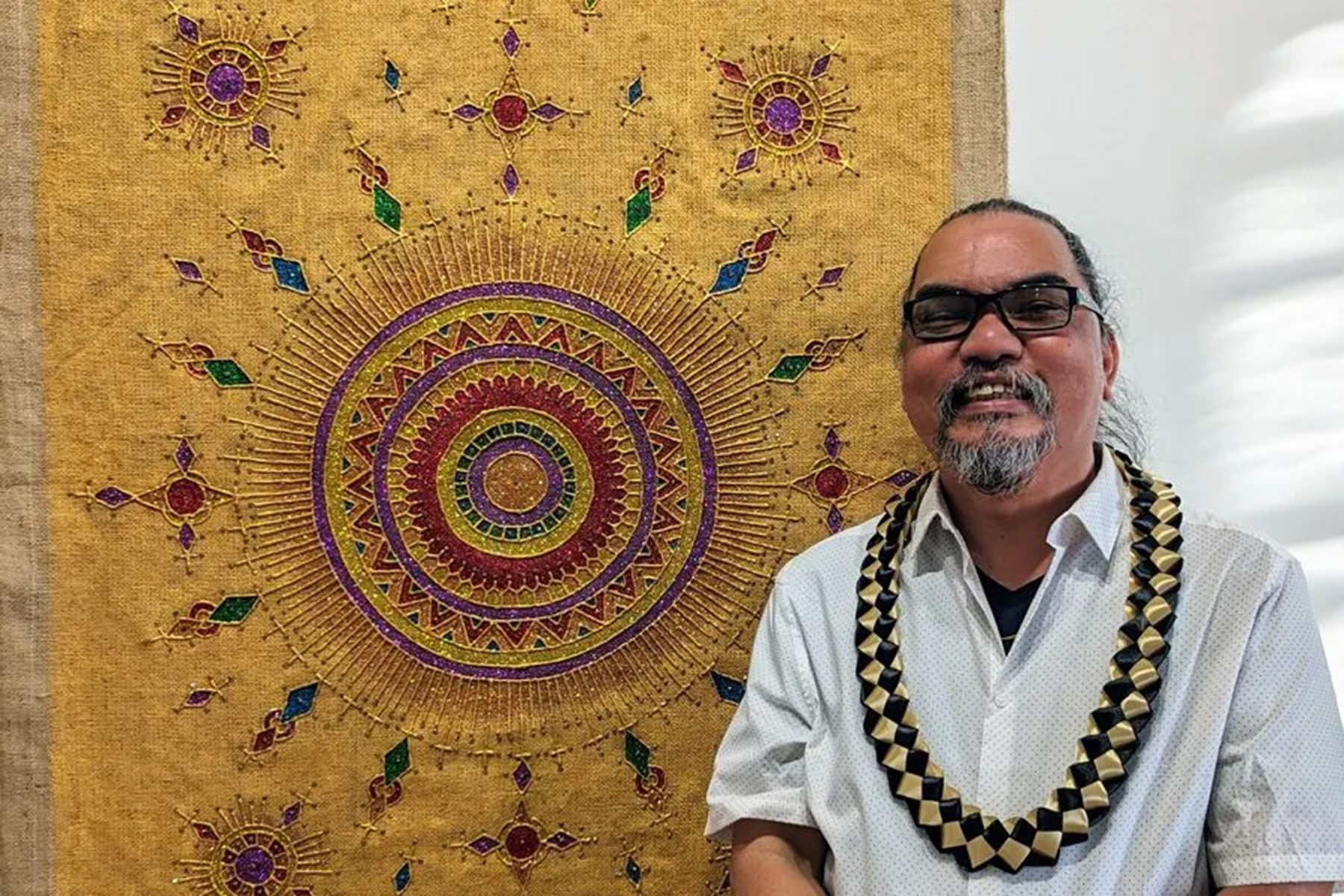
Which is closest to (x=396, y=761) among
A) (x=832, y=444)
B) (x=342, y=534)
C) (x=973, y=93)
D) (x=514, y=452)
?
(x=342, y=534)

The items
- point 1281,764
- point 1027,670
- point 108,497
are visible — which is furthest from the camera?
point 108,497

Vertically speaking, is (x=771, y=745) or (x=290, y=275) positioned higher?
(x=290, y=275)

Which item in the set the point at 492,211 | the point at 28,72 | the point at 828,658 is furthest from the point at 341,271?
the point at 828,658

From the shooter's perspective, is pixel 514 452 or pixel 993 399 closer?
pixel 993 399

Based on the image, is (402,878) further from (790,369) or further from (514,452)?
(790,369)

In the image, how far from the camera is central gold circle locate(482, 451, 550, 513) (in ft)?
4.23

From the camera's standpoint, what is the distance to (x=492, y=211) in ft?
4.20

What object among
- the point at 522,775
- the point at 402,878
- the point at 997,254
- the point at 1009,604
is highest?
the point at 997,254

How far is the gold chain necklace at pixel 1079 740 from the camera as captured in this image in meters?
0.97

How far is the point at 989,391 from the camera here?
41.3 inches

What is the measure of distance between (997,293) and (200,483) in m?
0.94

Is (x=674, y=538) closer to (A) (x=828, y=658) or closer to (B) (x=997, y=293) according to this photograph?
(A) (x=828, y=658)

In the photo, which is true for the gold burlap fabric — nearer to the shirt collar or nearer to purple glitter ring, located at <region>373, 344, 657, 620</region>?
purple glitter ring, located at <region>373, 344, 657, 620</region>

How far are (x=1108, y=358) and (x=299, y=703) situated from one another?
3.34 ft
